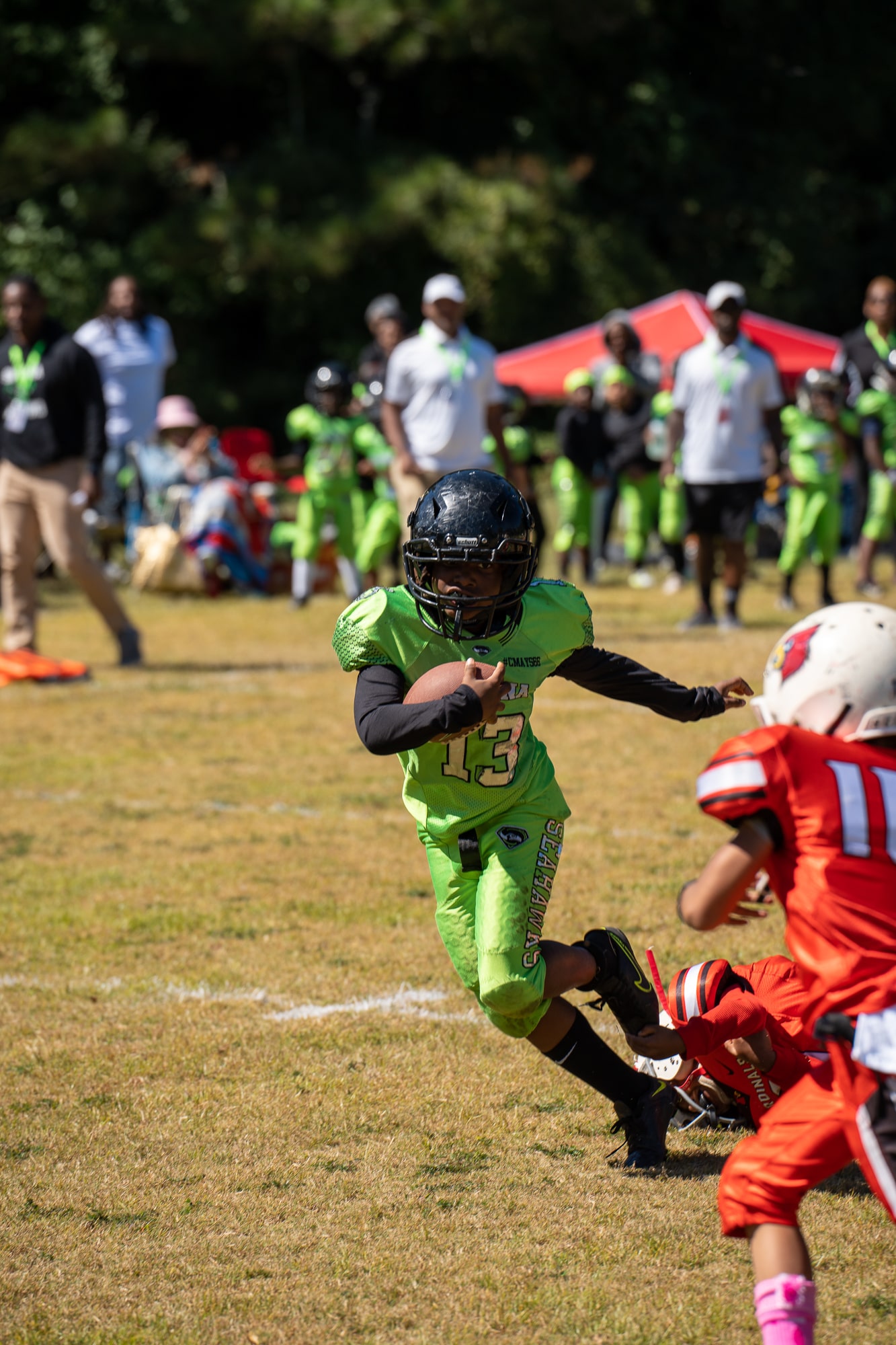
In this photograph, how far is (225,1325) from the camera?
286 centimetres

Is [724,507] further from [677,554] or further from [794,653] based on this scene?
[794,653]

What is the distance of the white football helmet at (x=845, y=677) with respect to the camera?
2.64m

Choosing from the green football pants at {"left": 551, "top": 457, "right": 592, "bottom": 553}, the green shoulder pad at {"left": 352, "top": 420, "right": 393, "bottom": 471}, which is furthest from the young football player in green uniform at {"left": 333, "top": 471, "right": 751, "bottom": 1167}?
the green football pants at {"left": 551, "top": 457, "right": 592, "bottom": 553}

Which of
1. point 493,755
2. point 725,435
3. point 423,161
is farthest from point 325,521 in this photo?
point 423,161

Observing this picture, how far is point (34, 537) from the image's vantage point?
31.8 ft

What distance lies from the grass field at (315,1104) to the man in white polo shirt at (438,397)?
3089 mm

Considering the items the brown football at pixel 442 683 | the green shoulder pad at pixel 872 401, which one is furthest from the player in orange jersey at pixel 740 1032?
the green shoulder pad at pixel 872 401

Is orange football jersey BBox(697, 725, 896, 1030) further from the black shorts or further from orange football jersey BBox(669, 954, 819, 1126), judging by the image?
the black shorts

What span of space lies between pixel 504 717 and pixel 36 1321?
1571 millimetres

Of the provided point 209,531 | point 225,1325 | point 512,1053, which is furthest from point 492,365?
point 225,1325

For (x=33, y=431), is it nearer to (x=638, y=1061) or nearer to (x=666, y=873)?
(x=666, y=873)

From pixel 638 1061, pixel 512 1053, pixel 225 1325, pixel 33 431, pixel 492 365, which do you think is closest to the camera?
pixel 225 1325

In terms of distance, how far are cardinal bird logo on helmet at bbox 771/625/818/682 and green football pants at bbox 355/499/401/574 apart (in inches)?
Answer: 353

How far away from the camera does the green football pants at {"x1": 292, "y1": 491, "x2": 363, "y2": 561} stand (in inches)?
515
